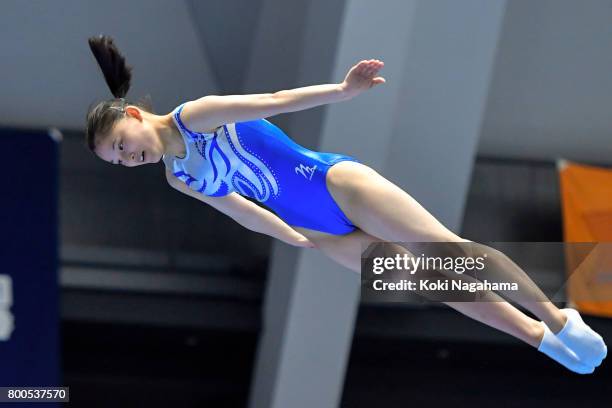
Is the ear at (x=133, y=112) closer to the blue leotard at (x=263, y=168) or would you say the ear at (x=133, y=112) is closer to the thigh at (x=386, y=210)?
the blue leotard at (x=263, y=168)

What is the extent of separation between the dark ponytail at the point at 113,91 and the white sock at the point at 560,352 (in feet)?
4.59

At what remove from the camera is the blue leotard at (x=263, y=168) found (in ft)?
9.82

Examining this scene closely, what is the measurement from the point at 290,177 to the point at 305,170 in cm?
6

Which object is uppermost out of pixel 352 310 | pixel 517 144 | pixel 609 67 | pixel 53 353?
pixel 609 67

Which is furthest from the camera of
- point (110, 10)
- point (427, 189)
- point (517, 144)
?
point (517, 144)

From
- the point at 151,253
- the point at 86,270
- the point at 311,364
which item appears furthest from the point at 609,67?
the point at 86,270

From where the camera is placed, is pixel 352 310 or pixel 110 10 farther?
pixel 110 10

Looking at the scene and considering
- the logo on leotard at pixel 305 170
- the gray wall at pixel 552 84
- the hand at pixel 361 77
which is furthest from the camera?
the gray wall at pixel 552 84

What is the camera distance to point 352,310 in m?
5.13

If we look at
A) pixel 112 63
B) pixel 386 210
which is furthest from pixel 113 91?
pixel 386 210

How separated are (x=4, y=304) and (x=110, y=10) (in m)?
1.98

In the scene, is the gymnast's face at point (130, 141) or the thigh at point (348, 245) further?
the thigh at point (348, 245)

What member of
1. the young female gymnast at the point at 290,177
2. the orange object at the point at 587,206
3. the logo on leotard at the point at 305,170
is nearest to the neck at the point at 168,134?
the young female gymnast at the point at 290,177

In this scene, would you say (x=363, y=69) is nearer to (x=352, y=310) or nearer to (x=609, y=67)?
(x=352, y=310)
